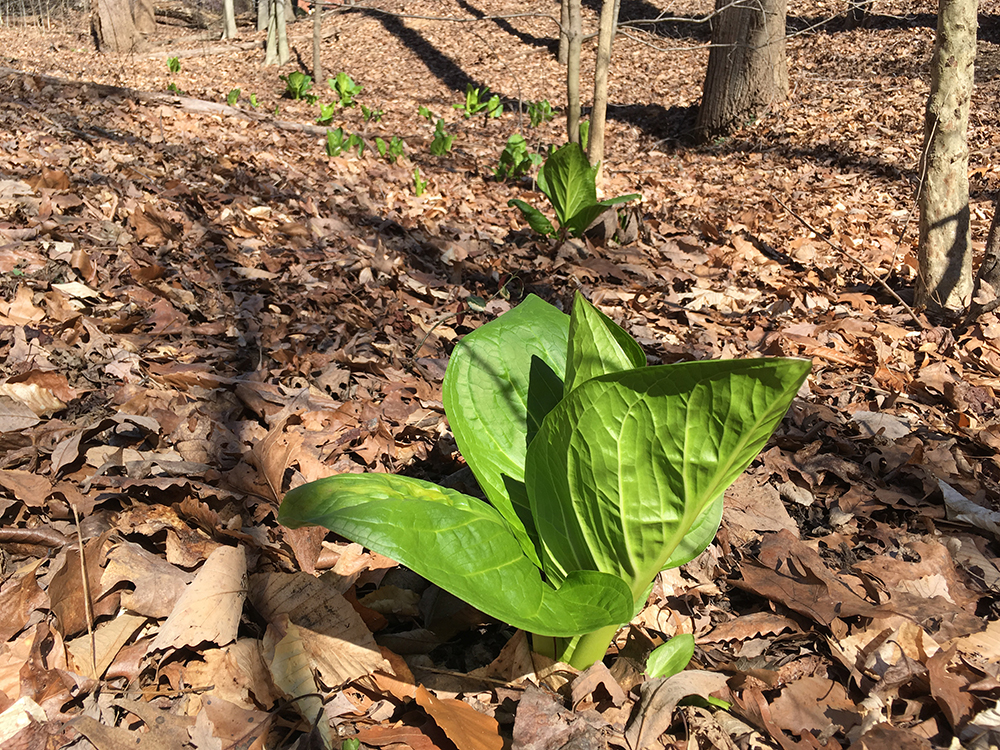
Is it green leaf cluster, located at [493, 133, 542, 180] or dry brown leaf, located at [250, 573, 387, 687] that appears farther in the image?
green leaf cluster, located at [493, 133, 542, 180]

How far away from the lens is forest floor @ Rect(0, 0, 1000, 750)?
145 cm

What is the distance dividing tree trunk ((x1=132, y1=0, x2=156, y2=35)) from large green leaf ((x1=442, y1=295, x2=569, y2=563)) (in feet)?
57.6

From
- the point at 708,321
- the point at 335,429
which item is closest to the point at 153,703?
the point at 335,429

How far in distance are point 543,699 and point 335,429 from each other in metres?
1.19

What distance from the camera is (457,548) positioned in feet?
4.06

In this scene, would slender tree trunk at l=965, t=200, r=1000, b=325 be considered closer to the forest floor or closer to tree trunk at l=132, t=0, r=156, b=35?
the forest floor

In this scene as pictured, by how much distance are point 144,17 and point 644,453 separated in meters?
18.8

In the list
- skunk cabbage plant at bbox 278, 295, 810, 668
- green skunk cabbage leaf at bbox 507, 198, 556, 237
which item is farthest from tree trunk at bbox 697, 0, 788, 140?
skunk cabbage plant at bbox 278, 295, 810, 668


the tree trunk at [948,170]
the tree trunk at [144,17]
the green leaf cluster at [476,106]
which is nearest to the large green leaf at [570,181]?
the tree trunk at [948,170]

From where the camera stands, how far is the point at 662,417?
116cm

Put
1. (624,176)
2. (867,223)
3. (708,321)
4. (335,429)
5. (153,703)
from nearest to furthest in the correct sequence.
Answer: (153,703)
(335,429)
(708,321)
(867,223)
(624,176)

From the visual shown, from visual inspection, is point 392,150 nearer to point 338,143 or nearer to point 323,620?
point 338,143

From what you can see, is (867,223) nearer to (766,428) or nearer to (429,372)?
(429,372)

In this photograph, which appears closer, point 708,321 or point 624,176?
point 708,321
